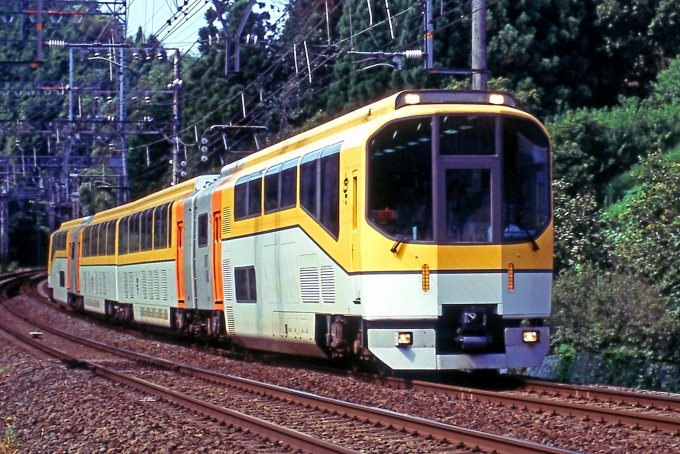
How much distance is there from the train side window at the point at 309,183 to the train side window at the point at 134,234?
463 inches

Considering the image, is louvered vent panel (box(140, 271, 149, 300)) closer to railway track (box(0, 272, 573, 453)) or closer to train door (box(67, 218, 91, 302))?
railway track (box(0, 272, 573, 453))

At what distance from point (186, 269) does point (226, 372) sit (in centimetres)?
470

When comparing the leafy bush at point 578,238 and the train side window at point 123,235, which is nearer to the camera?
the leafy bush at point 578,238

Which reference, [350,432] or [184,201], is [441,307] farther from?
[184,201]

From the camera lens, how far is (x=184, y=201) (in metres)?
20.2

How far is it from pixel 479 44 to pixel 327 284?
4571 millimetres

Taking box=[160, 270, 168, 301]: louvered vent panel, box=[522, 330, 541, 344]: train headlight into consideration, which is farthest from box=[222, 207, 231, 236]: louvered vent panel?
box=[522, 330, 541, 344]: train headlight

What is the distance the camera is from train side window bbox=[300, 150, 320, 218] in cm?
1303

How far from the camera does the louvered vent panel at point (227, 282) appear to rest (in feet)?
55.6

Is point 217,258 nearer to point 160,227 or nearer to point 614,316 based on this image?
point 160,227

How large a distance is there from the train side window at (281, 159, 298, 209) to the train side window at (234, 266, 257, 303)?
1851mm

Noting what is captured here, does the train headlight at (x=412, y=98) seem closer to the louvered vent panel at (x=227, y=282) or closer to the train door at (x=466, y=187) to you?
the train door at (x=466, y=187)

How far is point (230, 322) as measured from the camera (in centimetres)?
1706

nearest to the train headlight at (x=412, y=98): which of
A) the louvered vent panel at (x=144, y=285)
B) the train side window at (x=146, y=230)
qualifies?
the train side window at (x=146, y=230)
